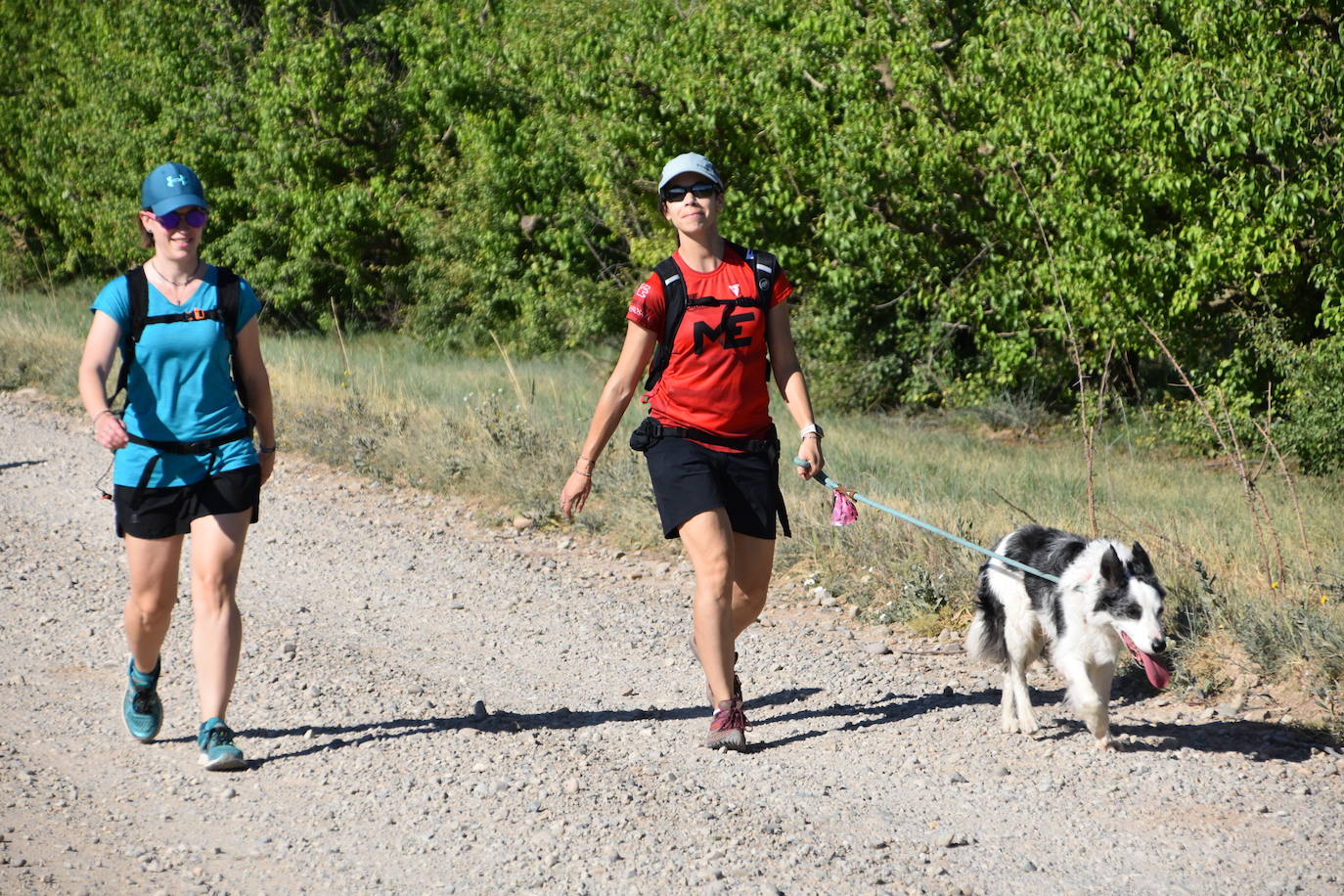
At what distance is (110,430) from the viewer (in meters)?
4.43

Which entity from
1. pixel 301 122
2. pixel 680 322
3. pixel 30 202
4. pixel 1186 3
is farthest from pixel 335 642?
pixel 30 202

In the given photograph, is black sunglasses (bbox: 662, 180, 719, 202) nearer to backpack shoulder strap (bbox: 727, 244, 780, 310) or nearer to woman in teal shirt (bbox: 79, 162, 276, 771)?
backpack shoulder strap (bbox: 727, 244, 780, 310)

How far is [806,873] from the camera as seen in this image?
13.1 feet

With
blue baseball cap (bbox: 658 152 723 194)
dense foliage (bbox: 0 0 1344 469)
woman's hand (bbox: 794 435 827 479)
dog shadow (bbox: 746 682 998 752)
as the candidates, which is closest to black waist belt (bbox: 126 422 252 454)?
blue baseball cap (bbox: 658 152 723 194)

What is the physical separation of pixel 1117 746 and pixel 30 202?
2888 cm

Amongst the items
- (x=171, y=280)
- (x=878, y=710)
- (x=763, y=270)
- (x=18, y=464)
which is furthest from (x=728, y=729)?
(x=18, y=464)

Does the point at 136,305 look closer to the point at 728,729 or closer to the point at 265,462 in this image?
the point at 265,462

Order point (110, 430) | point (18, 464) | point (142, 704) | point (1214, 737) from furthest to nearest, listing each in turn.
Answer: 1. point (18, 464)
2. point (1214, 737)
3. point (142, 704)
4. point (110, 430)

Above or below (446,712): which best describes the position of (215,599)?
above

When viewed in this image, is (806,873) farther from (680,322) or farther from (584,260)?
(584,260)

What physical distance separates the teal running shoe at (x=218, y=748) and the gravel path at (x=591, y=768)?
0.05m

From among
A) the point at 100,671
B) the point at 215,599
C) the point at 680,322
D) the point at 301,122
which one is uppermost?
the point at 301,122

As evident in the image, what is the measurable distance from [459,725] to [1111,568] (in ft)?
8.54

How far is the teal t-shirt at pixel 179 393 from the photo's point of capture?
4680mm
